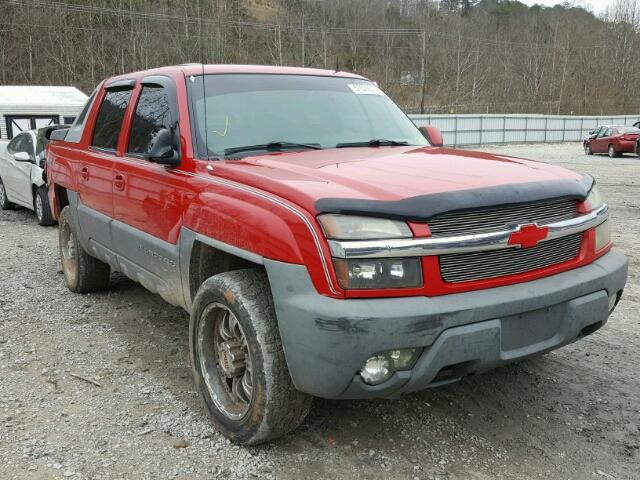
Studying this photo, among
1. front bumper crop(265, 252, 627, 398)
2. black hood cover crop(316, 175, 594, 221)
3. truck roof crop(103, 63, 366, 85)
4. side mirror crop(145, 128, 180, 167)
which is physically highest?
truck roof crop(103, 63, 366, 85)

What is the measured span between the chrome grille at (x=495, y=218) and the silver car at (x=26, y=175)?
7916 mm

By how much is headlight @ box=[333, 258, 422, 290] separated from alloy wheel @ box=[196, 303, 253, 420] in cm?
71

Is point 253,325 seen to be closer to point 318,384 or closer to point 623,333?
point 318,384

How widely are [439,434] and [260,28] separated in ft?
173

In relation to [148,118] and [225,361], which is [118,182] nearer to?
[148,118]

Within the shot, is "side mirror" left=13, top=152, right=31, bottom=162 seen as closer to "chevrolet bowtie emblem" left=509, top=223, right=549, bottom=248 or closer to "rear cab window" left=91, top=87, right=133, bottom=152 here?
"rear cab window" left=91, top=87, right=133, bottom=152

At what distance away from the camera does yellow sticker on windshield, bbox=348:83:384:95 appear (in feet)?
14.4

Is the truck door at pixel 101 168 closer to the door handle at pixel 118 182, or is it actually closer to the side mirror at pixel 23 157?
the door handle at pixel 118 182

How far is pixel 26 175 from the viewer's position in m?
10.2

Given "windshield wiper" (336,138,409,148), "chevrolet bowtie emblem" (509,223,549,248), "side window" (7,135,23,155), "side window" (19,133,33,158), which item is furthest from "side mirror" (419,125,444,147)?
"side window" (7,135,23,155)

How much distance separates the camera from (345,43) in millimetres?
59938

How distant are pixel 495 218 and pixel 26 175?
938cm

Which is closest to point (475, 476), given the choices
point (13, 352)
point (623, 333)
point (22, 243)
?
point (623, 333)

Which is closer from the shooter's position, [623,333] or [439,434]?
[439,434]
